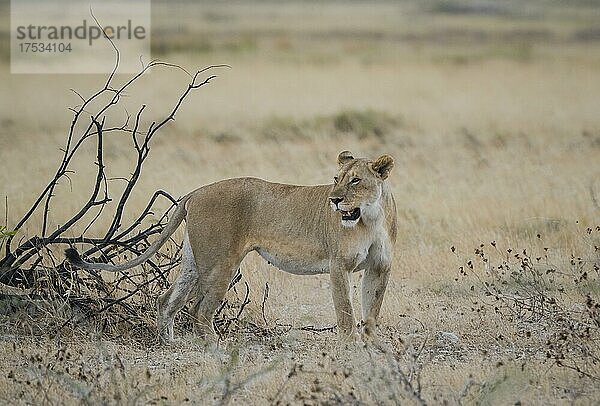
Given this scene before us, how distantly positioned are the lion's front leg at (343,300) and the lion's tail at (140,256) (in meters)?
1.24

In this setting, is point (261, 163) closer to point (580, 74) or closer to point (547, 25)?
point (580, 74)

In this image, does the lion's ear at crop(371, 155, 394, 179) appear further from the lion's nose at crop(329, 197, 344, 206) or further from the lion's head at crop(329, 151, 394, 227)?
the lion's nose at crop(329, 197, 344, 206)

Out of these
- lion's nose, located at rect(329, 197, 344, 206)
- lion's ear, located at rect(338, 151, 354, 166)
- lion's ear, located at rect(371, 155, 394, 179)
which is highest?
lion's ear, located at rect(338, 151, 354, 166)

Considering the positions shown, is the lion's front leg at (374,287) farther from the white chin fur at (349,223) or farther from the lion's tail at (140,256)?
the lion's tail at (140,256)

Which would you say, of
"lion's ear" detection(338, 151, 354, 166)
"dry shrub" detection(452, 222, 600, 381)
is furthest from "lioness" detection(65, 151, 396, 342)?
"dry shrub" detection(452, 222, 600, 381)

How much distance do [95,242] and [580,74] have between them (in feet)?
65.5

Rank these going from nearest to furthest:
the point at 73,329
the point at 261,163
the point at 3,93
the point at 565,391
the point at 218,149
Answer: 1. the point at 565,391
2. the point at 73,329
3. the point at 261,163
4. the point at 218,149
5. the point at 3,93

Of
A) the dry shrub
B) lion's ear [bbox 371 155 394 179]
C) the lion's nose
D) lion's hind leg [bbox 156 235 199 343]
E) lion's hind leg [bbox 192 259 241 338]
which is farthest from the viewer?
lion's hind leg [bbox 156 235 199 343]

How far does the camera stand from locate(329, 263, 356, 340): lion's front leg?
8.29m

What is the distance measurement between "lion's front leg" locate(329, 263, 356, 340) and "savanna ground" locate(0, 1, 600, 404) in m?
0.24

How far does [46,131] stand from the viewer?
20250 millimetres

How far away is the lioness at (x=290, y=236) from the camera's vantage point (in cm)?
830

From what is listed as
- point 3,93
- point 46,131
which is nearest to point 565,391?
point 46,131

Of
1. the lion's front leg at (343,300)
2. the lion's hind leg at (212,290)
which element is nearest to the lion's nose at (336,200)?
the lion's front leg at (343,300)
